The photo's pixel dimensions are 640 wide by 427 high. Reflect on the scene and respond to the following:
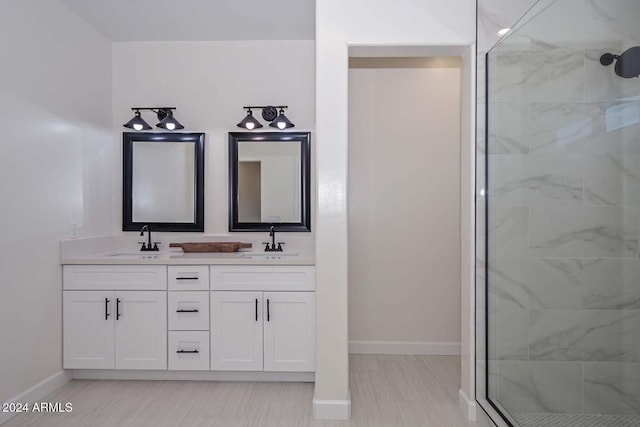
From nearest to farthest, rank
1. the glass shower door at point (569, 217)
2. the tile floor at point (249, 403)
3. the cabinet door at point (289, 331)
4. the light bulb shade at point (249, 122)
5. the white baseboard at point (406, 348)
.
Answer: the glass shower door at point (569, 217), the tile floor at point (249, 403), the cabinet door at point (289, 331), the light bulb shade at point (249, 122), the white baseboard at point (406, 348)

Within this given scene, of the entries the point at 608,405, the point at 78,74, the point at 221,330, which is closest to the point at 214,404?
the point at 221,330

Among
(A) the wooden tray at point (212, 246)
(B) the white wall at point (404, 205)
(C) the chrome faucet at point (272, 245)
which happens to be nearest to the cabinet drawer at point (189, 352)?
(A) the wooden tray at point (212, 246)

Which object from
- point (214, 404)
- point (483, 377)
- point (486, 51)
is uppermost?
point (486, 51)

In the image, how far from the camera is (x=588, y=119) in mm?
1603

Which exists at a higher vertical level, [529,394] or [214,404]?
[529,394]

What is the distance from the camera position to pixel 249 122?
301cm

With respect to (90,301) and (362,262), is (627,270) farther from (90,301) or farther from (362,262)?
(90,301)

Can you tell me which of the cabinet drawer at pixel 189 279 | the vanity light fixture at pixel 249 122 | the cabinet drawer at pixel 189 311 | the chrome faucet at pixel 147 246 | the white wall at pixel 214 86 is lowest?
the cabinet drawer at pixel 189 311

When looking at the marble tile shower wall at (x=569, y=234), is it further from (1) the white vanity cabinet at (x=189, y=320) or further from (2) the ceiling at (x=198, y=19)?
(1) the white vanity cabinet at (x=189, y=320)

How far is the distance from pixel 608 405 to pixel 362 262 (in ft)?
6.20

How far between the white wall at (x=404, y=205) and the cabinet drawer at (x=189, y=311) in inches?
48.7

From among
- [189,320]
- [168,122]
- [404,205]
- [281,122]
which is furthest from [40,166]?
[404,205]

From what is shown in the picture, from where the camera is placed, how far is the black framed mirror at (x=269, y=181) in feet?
10.3

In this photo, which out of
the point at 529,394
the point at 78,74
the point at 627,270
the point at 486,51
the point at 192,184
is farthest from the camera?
the point at 192,184
